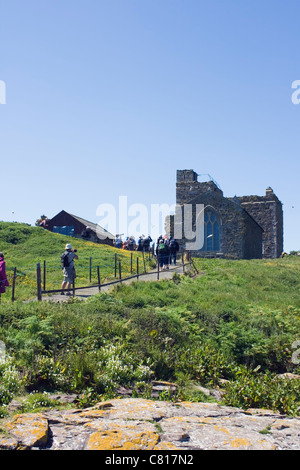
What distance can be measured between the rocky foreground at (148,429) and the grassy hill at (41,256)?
10.4 meters

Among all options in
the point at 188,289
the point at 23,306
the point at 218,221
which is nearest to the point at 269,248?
the point at 218,221

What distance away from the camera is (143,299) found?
50.2 ft

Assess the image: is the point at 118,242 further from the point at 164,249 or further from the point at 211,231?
the point at 164,249

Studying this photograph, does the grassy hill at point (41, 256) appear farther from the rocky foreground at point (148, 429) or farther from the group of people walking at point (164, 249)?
the rocky foreground at point (148, 429)

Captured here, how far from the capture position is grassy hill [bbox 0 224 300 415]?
857 centimetres

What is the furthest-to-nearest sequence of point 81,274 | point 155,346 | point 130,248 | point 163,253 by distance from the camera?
point 130,248 → point 163,253 → point 81,274 → point 155,346

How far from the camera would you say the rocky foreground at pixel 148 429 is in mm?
6027

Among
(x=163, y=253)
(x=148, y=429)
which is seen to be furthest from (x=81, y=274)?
(x=148, y=429)

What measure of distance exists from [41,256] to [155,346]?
61.3 feet

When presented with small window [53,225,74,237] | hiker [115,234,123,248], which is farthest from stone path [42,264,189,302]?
small window [53,225,74,237]

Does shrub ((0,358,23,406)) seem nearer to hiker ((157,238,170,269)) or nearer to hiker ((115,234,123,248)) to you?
hiker ((157,238,170,269))

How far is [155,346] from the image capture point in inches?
419

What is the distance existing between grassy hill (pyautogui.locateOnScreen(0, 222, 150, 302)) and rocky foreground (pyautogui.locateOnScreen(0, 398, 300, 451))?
10361mm
